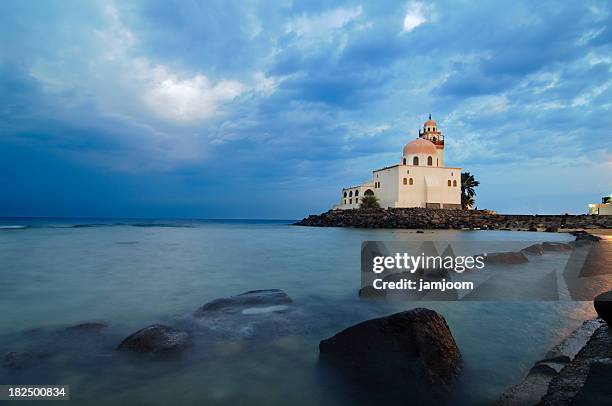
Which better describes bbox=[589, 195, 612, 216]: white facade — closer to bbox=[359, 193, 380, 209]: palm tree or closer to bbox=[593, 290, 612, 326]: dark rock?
bbox=[359, 193, 380, 209]: palm tree

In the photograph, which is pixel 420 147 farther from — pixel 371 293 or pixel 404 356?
pixel 404 356

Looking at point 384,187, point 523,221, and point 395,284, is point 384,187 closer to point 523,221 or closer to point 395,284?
point 523,221

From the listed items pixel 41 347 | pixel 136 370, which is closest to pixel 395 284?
pixel 136 370

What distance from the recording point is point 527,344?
5.46 m

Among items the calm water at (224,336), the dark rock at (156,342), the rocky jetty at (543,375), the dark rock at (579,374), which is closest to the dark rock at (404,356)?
the calm water at (224,336)

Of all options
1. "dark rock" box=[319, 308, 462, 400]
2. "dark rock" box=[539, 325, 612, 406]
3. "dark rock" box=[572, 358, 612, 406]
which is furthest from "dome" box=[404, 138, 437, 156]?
"dark rock" box=[572, 358, 612, 406]

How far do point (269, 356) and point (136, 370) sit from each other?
1656 millimetres

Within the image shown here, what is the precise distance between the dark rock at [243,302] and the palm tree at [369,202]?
53.1 m

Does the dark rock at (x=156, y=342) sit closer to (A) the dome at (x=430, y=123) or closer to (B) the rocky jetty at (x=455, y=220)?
(B) the rocky jetty at (x=455, y=220)

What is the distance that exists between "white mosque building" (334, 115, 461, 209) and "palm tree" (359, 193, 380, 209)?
168 centimetres

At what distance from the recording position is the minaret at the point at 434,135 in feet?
218

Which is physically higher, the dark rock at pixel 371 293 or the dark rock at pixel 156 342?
the dark rock at pixel 371 293

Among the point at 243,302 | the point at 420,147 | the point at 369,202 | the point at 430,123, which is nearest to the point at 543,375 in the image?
the point at 243,302

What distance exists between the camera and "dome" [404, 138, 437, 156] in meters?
61.5
